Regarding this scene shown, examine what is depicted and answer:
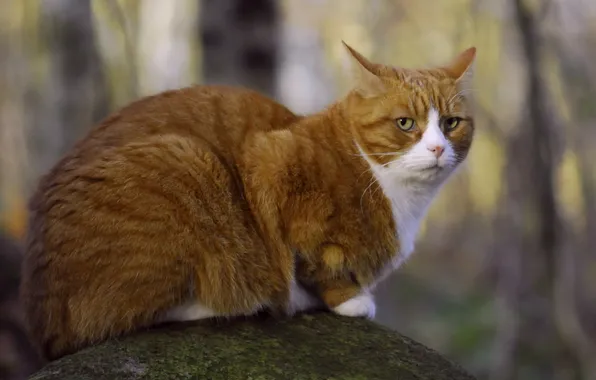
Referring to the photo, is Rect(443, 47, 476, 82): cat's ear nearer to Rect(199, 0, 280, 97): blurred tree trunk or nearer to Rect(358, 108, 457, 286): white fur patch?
Rect(358, 108, 457, 286): white fur patch

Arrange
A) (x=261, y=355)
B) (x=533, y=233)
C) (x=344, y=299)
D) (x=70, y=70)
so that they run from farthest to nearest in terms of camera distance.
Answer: (x=533, y=233), (x=70, y=70), (x=344, y=299), (x=261, y=355)

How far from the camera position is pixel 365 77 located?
2736 mm

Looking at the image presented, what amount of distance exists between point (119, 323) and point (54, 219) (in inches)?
15.3

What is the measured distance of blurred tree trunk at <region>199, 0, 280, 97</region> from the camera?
5.11 meters

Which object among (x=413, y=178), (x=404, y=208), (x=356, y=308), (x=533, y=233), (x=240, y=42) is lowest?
(x=533, y=233)

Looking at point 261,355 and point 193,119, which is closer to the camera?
point 261,355

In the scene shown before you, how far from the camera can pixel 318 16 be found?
11.8m

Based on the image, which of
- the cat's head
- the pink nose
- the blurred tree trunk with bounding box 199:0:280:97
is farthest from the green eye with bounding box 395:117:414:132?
the blurred tree trunk with bounding box 199:0:280:97

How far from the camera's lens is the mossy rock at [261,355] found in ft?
6.93

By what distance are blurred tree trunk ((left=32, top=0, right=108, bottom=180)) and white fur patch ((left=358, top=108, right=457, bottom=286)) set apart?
226cm

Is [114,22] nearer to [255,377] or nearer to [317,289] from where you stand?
[317,289]

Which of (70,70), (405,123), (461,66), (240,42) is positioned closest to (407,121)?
(405,123)

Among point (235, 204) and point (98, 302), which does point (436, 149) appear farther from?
point (98, 302)

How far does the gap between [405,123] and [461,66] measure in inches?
17.3
